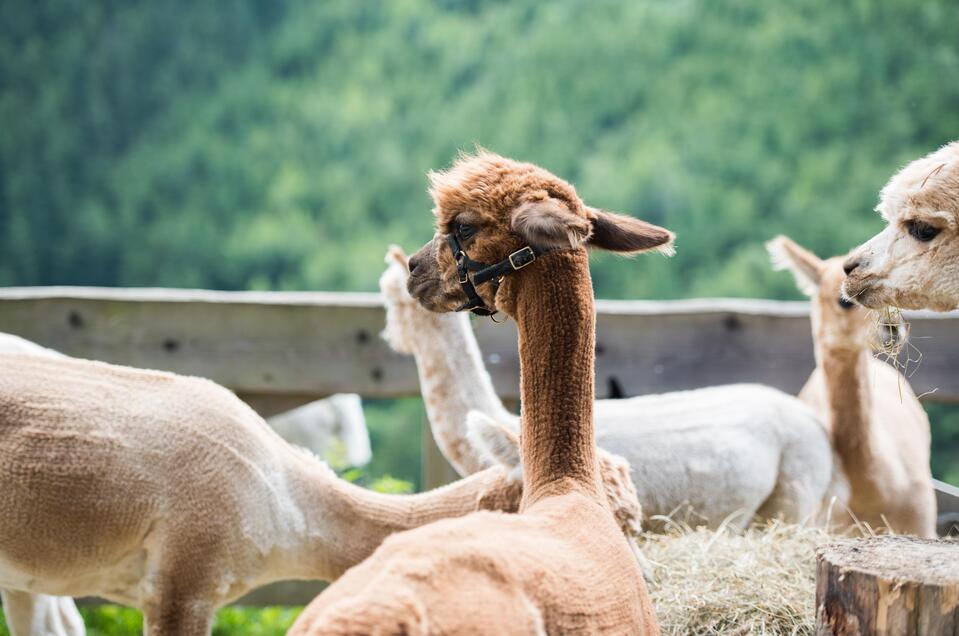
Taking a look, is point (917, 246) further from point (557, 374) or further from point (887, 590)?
point (557, 374)

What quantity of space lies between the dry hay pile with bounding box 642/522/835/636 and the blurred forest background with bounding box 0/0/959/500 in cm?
1262

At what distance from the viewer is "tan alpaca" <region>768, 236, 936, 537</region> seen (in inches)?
195

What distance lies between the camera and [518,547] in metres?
2.20

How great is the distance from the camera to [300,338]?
207 inches

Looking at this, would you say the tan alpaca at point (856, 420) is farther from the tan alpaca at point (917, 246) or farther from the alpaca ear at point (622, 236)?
the alpaca ear at point (622, 236)

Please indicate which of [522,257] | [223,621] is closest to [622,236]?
[522,257]

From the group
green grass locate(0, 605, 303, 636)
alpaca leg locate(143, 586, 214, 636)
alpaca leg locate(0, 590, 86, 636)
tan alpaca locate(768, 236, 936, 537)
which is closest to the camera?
alpaca leg locate(143, 586, 214, 636)

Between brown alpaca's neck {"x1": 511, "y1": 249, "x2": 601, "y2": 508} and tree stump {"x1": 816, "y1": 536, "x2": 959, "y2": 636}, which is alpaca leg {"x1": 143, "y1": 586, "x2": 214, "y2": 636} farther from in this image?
tree stump {"x1": 816, "y1": 536, "x2": 959, "y2": 636}

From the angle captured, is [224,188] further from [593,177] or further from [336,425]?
[336,425]

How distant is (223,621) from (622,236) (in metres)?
5.44

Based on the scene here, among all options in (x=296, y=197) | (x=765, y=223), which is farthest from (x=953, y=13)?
(x=296, y=197)

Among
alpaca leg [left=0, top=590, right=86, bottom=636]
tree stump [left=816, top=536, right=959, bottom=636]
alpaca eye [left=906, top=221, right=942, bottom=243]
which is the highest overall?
alpaca eye [left=906, top=221, right=942, bottom=243]

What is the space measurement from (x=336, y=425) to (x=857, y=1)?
13.4 meters

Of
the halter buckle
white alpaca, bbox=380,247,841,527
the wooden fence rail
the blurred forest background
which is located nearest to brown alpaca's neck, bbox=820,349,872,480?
white alpaca, bbox=380,247,841,527
